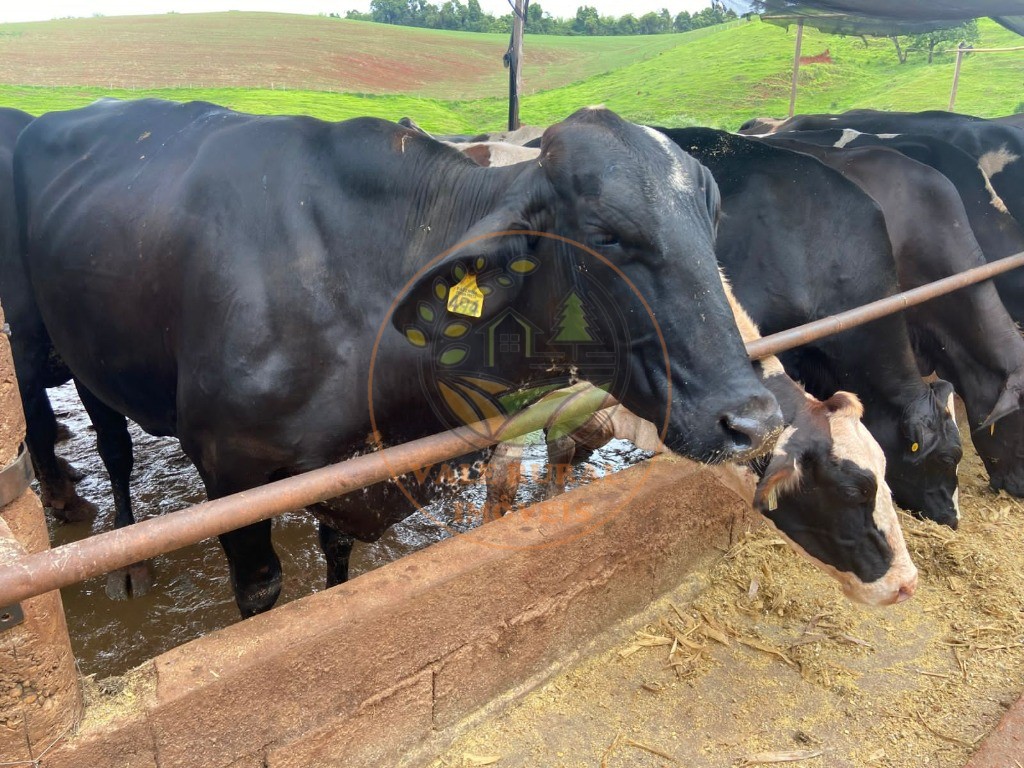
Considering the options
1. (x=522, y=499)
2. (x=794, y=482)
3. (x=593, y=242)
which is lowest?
(x=522, y=499)

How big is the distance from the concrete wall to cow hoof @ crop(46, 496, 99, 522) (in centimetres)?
304

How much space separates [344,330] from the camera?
2.34m

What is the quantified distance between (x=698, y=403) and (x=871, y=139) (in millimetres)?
4374

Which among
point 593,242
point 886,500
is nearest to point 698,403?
point 593,242

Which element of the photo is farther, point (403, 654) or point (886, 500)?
point (886, 500)

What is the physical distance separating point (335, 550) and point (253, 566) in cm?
59

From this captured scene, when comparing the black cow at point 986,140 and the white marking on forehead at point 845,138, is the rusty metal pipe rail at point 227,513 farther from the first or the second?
the black cow at point 986,140

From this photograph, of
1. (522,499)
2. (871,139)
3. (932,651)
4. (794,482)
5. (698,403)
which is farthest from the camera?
(871,139)

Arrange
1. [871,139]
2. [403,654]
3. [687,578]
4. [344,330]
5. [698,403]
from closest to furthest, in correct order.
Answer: [698,403]
[403,654]
[344,330]
[687,578]
[871,139]

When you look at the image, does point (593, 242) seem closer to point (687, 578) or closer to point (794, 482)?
point (794, 482)

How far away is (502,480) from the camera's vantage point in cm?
459

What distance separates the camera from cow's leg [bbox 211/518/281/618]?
266 cm

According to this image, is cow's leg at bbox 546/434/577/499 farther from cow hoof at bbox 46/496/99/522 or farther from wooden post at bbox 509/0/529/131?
wooden post at bbox 509/0/529/131

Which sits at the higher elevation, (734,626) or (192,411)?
(192,411)
